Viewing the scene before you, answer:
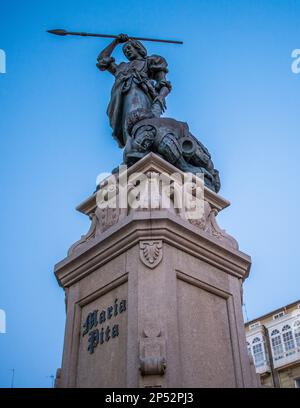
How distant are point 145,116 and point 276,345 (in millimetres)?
35051

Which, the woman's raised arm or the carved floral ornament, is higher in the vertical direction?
the woman's raised arm

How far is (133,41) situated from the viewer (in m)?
10.5

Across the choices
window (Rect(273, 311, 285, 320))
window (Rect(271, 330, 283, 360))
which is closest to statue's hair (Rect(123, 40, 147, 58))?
window (Rect(271, 330, 283, 360))

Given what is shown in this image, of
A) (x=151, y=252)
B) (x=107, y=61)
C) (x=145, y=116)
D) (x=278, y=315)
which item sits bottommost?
(x=151, y=252)

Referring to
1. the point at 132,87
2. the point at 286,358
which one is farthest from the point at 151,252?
the point at 286,358

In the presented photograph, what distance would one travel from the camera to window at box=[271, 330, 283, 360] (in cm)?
3862

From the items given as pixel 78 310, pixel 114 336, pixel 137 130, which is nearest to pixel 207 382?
pixel 114 336

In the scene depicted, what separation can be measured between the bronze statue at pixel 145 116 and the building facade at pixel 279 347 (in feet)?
101

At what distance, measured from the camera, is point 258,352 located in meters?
40.1

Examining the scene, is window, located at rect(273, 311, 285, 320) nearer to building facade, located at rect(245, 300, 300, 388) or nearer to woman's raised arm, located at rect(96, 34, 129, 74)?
building facade, located at rect(245, 300, 300, 388)

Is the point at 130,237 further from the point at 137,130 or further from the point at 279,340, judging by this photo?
the point at 279,340

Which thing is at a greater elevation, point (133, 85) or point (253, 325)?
point (253, 325)

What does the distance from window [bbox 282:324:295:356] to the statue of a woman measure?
1275 inches

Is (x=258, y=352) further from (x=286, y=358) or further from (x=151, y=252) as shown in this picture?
(x=151, y=252)
